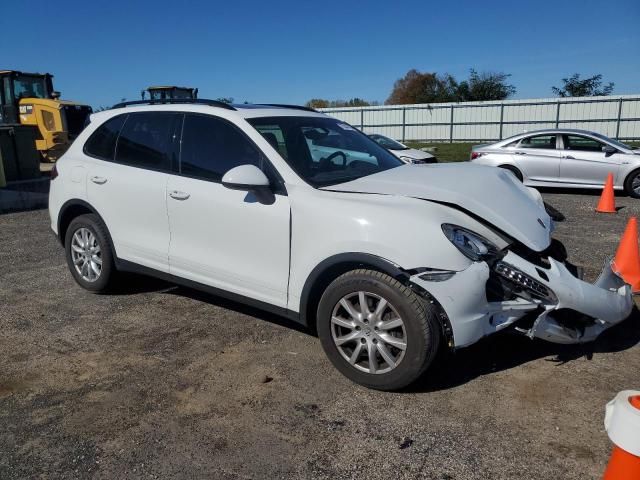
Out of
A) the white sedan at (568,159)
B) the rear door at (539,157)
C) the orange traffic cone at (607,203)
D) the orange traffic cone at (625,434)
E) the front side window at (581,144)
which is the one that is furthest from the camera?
the rear door at (539,157)

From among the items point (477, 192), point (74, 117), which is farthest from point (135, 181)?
point (74, 117)

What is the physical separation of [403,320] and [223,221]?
156cm

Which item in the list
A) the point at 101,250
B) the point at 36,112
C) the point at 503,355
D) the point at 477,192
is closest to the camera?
the point at 477,192

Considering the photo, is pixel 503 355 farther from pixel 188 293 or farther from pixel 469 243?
pixel 188 293

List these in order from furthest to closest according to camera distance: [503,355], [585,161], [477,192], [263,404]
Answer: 1. [585,161]
2. [503,355]
3. [477,192]
4. [263,404]

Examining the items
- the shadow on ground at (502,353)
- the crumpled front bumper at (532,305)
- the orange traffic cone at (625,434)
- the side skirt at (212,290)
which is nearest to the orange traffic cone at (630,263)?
the shadow on ground at (502,353)

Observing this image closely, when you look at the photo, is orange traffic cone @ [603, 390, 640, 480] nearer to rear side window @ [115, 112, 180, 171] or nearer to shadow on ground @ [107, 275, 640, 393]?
shadow on ground @ [107, 275, 640, 393]

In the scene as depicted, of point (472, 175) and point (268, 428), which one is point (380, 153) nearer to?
point (472, 175)

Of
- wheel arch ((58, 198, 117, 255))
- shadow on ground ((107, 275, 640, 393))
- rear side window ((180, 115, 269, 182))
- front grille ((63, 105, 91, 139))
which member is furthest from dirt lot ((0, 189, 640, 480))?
front grille ((63, 105, 91, 139))

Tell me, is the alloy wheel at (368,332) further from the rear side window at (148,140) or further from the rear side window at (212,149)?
the rear side window at (148,140)

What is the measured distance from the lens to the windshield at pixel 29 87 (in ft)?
59.0

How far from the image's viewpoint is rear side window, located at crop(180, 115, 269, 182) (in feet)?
13.1

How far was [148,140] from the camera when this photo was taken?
4.64 m

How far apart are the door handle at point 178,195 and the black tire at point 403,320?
1.46 meters
